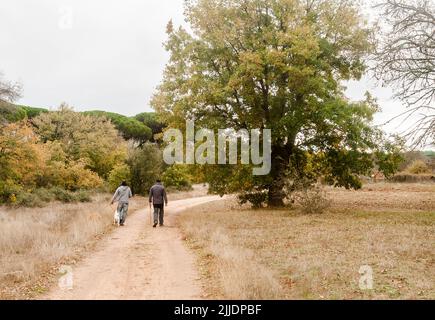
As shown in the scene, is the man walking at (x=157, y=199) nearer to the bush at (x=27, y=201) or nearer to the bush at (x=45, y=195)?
the bush at (x=27, y=201)

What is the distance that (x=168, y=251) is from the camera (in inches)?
507

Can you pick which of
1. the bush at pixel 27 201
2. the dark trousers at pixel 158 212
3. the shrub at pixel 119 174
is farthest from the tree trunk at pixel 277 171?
the shrub at pixel 119 174

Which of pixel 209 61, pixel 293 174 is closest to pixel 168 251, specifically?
pixel 293 174

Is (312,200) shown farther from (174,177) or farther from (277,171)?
(174,177)

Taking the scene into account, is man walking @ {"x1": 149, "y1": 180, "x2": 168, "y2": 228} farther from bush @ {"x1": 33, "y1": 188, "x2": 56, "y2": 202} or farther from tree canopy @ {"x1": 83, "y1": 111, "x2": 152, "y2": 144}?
tree canopy @ {"x1": 83, "y1": 111, "x2": 152, "y2": 144}

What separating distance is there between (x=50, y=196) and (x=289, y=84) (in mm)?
20612

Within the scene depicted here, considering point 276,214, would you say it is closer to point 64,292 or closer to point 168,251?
point 168,251

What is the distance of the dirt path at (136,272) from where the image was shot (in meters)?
8.34

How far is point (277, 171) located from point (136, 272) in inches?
636

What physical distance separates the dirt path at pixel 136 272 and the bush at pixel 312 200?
26.7 ft

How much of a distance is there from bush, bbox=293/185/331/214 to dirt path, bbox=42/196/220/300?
8.15 m

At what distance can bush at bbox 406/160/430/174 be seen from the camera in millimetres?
61062

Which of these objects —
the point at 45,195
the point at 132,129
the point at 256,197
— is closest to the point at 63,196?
the point at 45,195

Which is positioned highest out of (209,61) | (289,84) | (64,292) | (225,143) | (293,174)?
(209,61)
